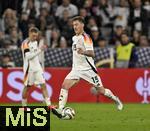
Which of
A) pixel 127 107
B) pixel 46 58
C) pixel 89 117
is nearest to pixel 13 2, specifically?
pixel 46 58

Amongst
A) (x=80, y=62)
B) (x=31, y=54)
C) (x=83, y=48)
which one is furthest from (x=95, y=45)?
(x=83, y=48)

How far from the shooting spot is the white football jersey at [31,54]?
20.1 metres

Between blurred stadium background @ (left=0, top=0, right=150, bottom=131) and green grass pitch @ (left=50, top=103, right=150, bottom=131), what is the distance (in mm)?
3621

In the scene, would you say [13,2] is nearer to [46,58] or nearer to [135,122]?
[46,58]

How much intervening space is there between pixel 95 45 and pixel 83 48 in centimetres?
769

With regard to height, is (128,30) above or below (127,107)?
above

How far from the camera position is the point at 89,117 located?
55.8ft

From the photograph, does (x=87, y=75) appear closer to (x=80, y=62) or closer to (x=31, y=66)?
(x=80, y=62)

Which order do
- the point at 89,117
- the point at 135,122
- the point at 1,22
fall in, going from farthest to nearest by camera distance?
the point at 1,22 < the point at 89,117 < the point at 135,122

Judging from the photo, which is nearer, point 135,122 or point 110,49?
point 135,122

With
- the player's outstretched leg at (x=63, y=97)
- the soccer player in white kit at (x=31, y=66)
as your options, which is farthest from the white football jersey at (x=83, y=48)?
the soccer player in white kit at (x=31, y=66)

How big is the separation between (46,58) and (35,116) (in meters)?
12.7

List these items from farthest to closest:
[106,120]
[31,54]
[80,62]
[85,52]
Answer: [31,54], [80,62], [85,52], [106,120]

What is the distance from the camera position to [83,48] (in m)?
16.8
